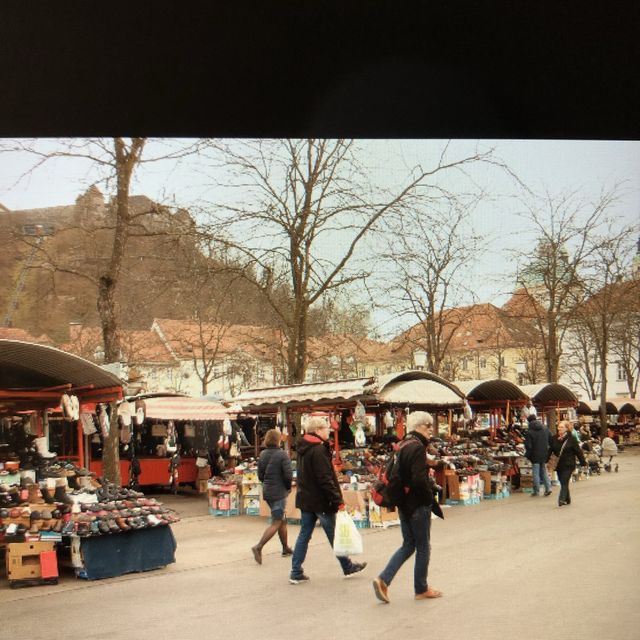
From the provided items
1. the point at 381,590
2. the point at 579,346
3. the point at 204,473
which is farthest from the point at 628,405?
the point at 381,590

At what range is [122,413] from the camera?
905 cm

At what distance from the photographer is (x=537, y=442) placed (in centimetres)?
1032

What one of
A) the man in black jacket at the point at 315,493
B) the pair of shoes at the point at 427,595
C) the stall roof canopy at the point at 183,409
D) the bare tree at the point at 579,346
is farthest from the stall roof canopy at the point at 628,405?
the pair of shoes at the point at 427,595

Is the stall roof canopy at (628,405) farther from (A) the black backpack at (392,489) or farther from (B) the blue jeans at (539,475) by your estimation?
(A) the black backpack at (392,489)

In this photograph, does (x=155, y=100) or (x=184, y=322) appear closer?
(x=155, y=100)

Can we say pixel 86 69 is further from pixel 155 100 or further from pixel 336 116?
pixel 336 116

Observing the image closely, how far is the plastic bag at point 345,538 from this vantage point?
5020 millimetres

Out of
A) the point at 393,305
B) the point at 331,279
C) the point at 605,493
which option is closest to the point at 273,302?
the point at 331,279

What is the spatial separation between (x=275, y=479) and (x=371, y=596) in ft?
5.50

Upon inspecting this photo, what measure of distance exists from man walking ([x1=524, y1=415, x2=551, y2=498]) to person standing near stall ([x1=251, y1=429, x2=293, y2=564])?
5.12 meters

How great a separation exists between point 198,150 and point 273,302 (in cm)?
255

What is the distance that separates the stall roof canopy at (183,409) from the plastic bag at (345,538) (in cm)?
752

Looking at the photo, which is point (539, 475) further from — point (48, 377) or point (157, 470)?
point (48, 377)

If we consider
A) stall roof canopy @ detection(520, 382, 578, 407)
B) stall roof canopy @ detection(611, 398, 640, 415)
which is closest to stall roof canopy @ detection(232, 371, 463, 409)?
stall roof canopy @ detection(520, 382, 578, 407)
